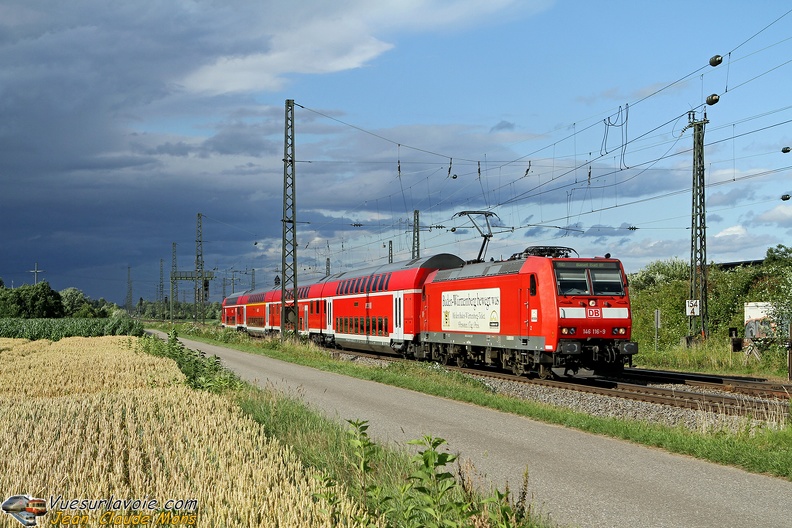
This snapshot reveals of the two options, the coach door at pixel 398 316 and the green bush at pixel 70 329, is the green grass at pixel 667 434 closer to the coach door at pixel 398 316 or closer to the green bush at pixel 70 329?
the coach door at pixel 398 316

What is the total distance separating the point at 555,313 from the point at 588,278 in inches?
72.5

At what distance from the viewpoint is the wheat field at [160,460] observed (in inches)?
243

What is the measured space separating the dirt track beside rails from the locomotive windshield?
8.49m

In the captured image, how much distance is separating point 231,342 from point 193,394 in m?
38.9

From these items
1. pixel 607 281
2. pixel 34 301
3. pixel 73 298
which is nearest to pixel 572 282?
pixel 607 281

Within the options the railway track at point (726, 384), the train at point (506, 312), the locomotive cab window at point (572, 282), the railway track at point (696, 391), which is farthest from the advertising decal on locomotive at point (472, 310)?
the railway track at point (726, 384)

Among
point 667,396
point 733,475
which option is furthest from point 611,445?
point 667,396

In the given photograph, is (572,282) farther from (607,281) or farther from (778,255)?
(778,255)

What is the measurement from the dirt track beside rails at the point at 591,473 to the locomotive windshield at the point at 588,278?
27.8 ft

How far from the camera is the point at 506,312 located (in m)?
26.3

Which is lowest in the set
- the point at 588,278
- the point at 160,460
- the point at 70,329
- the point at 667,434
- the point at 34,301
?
the point at 70,329

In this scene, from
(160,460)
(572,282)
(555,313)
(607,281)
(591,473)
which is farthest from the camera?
(607,281)

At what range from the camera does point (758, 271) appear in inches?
1655

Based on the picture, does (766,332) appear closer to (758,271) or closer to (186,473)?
(758,271)
